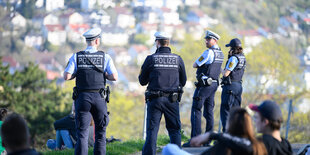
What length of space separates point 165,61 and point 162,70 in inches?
4.9

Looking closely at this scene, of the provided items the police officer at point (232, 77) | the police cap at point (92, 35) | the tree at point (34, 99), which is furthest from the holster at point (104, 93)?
the tree at point (34, 99)

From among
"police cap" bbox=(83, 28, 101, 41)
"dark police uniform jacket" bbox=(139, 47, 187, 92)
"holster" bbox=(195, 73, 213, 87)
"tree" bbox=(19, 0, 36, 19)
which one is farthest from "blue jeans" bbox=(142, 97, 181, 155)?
"tree" bbox=(19, 0, 36, 19)

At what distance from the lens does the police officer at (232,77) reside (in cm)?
911

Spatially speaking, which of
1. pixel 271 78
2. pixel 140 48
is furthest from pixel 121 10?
pixel 271 78

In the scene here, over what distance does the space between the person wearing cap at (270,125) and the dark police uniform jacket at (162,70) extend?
265 centimetres

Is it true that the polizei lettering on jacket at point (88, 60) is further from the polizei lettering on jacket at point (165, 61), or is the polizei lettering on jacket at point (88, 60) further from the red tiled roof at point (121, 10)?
the red tiled roof at point (121, 10)

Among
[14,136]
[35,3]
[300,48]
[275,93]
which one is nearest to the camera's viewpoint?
[14,136]

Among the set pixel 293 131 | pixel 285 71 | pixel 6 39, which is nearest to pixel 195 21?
pixel 6 39

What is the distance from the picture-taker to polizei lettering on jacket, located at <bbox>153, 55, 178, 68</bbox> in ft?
24.1

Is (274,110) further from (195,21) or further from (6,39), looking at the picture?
(195,21)

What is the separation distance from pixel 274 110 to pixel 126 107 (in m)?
77.5

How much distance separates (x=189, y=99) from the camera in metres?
59.5

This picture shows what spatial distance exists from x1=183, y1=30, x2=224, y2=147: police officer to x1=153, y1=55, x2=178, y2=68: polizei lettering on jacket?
1.36 m

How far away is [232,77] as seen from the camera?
9258 mm
